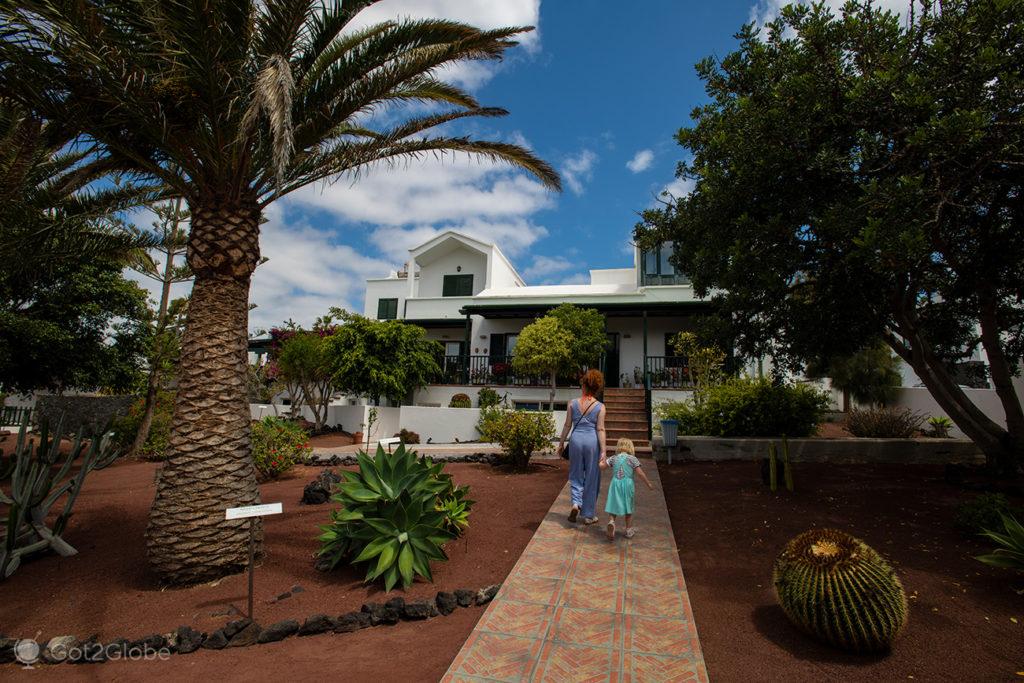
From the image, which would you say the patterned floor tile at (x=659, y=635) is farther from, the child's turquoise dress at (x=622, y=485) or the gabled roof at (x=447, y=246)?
the gabled roof at (x=447, y=246)

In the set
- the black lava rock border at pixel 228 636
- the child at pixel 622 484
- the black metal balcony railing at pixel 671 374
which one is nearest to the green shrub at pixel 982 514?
the child at pixel 622 484

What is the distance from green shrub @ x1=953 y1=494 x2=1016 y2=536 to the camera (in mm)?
4801

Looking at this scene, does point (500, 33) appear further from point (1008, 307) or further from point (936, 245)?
point (1008, 307)

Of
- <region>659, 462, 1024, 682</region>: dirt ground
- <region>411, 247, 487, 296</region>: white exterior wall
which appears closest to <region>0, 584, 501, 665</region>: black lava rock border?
<region>659, 462, 1024, 682</region>: dirt ground

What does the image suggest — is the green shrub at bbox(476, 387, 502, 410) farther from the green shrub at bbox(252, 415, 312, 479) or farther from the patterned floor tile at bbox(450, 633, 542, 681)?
the patterned floor tile at bbox(450, 633, 542, 681)

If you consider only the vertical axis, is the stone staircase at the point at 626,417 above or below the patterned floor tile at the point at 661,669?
above

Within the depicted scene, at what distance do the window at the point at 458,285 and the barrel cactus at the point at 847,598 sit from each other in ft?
69.4

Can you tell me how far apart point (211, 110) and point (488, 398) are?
13.3m

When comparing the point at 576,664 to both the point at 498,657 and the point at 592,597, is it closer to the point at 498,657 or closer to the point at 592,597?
the point at 498,657

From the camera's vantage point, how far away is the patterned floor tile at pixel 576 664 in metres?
3.02

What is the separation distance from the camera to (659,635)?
11.5 feet

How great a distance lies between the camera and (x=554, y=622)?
3.71 metres

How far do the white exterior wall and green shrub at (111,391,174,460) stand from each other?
12.4 meters

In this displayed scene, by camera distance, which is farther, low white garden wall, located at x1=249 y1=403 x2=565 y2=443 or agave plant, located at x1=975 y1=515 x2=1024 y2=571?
low white garden wall, located at x1=249 y1=403 x2=565 y2=443
